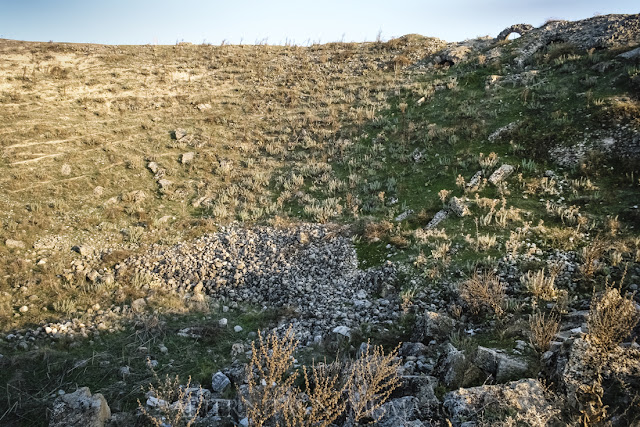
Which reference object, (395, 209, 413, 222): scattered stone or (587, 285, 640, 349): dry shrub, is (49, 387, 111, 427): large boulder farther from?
(395, 209, 413, 222): scattered stone

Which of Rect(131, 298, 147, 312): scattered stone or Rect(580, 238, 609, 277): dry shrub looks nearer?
Rect(580, 238, 609, 277): dry shrub

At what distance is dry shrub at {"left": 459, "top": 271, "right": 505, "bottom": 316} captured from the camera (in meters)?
7.19

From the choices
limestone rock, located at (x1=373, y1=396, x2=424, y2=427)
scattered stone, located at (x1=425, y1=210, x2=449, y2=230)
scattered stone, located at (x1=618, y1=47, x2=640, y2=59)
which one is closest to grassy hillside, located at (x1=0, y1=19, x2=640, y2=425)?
scattered stone, located at (x1=425, y1=210, x2=449, y2=230)

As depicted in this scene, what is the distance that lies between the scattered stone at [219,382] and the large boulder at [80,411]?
1.67m

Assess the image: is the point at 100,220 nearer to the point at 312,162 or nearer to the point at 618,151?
the point at 312,162

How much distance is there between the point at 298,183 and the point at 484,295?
34.9ft

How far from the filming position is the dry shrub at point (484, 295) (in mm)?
7188

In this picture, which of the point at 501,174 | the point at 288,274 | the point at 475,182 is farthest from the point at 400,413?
the point at 501,174

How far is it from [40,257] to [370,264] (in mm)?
10514

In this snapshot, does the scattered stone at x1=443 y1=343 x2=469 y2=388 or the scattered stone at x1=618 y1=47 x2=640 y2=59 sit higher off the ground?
the scattered stone at x1=618 y1=47 x2=640 y2=59

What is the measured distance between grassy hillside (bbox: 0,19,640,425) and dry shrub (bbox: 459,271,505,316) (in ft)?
0.18

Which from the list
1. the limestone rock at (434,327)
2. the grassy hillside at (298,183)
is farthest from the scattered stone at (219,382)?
the limestone rock at (434,327)

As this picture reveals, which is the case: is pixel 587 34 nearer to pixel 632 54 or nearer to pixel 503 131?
pixel 632 54

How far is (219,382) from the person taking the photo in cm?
648
